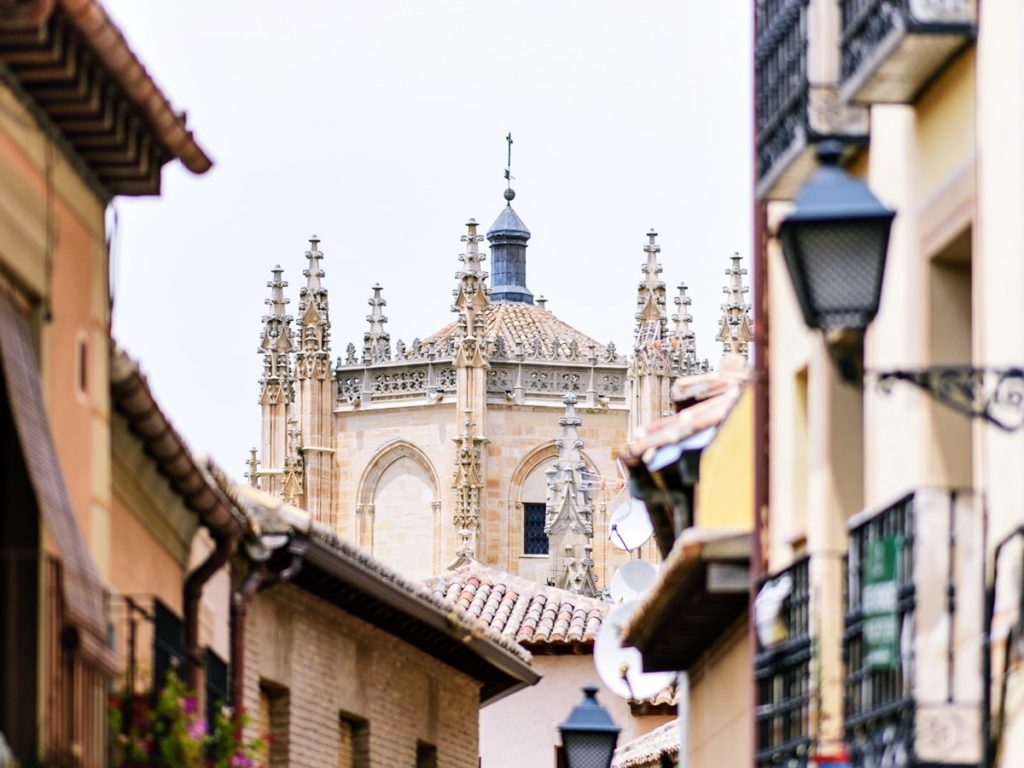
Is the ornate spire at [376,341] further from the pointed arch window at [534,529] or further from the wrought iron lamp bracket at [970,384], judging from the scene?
the wrought iron lamp bracket at [970,384]

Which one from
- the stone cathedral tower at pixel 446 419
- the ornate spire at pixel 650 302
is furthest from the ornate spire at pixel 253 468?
the ornate spire at pixel 650 302

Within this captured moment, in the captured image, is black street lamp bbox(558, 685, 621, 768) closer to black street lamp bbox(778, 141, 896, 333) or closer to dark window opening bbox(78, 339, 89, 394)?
dark window opening bbox(78, 339, 89, 394)

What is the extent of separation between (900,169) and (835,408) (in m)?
1.89

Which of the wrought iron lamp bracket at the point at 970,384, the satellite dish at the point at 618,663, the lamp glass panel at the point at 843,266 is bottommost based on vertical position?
the wrought iron lamp bracket at the point at 970,384

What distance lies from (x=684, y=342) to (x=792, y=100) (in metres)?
79.2

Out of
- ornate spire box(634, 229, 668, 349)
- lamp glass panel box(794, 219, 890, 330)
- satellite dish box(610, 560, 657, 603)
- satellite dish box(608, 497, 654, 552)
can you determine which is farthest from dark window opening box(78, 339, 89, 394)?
ornate spire box(634, 229, 668, 349)

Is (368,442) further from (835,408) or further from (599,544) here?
(835,408)

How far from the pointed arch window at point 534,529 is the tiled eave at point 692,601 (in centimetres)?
7374

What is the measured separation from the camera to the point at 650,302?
92.2 meters

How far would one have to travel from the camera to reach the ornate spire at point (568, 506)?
82688 millimetres

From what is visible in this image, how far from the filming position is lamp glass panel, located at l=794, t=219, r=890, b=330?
33.5ft

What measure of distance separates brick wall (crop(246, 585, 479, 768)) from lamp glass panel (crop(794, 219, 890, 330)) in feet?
32.1

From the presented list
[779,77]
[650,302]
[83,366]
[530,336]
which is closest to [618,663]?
[779,77]

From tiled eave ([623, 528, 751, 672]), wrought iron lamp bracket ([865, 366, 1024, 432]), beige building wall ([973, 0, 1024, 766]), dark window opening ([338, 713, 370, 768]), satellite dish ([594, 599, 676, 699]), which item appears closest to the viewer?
wrought iron lamp bracket ([865, 366, 1024, 432])
